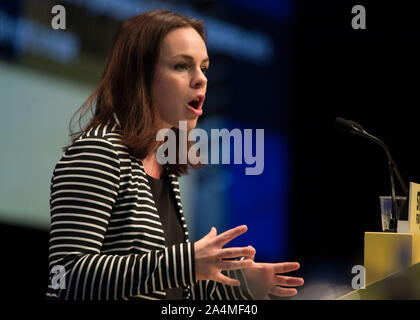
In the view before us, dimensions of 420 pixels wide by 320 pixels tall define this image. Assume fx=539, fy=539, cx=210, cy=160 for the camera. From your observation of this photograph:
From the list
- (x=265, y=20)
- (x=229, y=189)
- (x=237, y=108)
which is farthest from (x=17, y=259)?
(x=265, y=20)

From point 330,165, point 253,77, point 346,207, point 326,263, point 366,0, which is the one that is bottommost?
point 326,263

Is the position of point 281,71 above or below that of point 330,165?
above

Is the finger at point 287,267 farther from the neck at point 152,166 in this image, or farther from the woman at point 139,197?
the neck at point 152,166

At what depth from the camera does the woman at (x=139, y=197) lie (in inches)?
42.8

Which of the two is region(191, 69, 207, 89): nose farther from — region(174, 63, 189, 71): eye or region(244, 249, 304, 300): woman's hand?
region(244, 249, 304, 300): woman's hand

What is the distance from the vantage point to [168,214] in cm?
142

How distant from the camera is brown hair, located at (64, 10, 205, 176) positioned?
134 centimetres

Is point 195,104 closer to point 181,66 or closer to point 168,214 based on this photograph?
point 181,66

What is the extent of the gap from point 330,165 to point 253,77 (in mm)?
770

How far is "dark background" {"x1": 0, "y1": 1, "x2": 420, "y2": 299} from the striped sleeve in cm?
222

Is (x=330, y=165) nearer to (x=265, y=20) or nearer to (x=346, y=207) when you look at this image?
(x=346, y=207)

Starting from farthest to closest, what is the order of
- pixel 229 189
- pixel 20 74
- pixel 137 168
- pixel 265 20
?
pixel 265 20
pixel 229 189
pixel 20 74
pixel 137 168

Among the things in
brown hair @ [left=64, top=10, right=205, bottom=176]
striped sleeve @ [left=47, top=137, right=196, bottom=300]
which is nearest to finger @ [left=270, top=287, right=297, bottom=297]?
striped sleeve @ [left=47, top=137, right=196, bottom=300]

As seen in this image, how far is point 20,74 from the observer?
2.41 m
